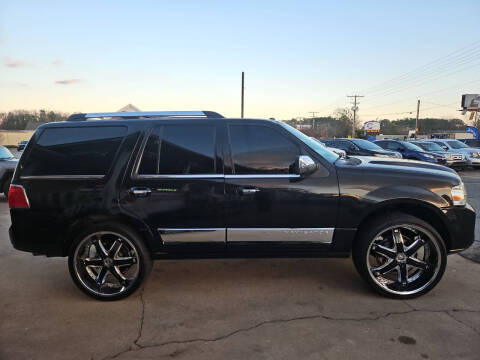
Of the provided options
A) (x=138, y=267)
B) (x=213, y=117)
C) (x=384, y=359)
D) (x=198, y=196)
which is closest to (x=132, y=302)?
(x=138, y=267)

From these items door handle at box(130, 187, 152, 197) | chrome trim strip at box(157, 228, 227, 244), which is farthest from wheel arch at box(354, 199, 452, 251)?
door handle at box(130, 187, 152, 197)

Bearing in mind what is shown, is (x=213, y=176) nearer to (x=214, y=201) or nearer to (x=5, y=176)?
(x=214, y=201)

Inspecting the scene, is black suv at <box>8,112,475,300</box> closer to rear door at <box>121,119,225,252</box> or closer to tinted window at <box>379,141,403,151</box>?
rear door at <box>121,119,225,252</box>

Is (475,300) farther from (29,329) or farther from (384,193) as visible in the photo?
(29,329)

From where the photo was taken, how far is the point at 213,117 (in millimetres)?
3467

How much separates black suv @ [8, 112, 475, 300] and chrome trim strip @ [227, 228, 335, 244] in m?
0.01

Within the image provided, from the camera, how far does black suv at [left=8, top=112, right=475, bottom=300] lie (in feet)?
10.6

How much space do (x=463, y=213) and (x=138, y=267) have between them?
128 inches

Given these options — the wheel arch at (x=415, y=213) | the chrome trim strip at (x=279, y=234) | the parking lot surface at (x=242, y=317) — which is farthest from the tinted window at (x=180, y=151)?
the wheel arch at (x=415, y=213)

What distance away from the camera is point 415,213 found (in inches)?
135

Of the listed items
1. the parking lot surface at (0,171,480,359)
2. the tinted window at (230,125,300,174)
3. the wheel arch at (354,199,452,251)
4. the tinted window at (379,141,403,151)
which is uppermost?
the tinted window at (230,125,300,174)

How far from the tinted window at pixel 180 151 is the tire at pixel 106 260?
68cm

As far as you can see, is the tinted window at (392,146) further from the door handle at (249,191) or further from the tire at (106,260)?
the tire at (106,260)

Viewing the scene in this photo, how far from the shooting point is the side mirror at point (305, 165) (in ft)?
10.4
